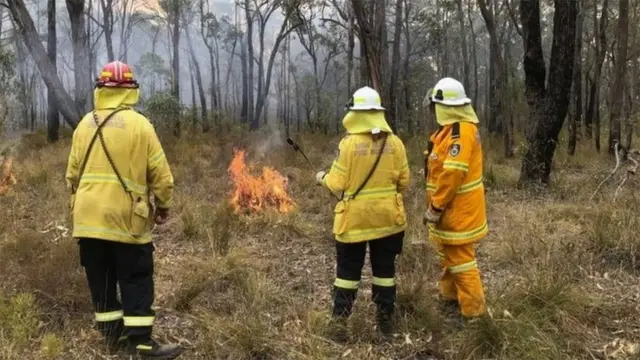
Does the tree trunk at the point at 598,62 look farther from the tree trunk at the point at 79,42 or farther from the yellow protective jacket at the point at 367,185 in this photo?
the tree trunk at the point at 79,42

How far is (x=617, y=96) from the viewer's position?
11.0 metres

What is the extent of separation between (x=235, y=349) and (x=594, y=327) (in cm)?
241

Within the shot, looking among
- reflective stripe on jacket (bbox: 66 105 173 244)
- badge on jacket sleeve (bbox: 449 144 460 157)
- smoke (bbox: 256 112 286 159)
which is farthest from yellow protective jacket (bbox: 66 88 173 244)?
smoke (bbox: 256 112 286 159)

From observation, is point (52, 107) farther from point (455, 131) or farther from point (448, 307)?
point (455, 131)

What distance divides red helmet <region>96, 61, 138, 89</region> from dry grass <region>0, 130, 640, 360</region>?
63.9 inches

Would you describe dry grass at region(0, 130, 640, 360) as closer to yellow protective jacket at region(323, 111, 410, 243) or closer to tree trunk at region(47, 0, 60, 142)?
yellow protective jacket at region(323, 111, 410, 243)

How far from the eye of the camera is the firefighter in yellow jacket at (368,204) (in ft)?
11.7

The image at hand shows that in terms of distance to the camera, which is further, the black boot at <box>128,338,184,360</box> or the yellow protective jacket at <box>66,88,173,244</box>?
the black boot at <box>128,338,184,360</box>

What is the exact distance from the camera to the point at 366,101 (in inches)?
142

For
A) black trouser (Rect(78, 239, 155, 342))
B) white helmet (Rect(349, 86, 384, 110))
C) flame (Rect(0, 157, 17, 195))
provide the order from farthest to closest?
flame (Rect(0, 157, 17, 195))
white helmet (Rect(349, 86, 384, 110))
black trouser (Rect(78, 239, 155, 342))

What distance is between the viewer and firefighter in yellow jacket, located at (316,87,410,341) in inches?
140

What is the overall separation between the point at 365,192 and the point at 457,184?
605 millimetres

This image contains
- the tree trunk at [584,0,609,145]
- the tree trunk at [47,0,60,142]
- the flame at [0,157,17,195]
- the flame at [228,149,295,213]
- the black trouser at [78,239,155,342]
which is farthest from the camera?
the tree trunk at [47,0,60,142]

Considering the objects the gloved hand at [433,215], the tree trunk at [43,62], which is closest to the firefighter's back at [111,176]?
the gloved hand at [433,215]
